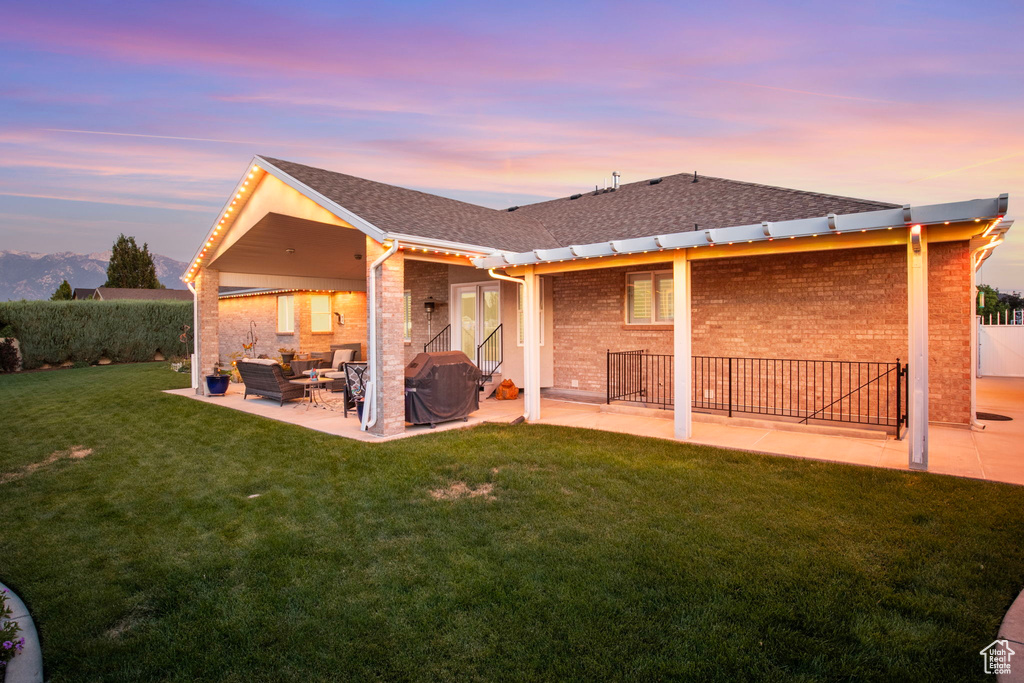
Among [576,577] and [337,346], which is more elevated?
[337,346]

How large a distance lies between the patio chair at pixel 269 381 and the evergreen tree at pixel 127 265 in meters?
48.3

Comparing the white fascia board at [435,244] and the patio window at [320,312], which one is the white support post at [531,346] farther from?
the patio window at [320,312]

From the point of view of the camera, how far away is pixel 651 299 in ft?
36.3

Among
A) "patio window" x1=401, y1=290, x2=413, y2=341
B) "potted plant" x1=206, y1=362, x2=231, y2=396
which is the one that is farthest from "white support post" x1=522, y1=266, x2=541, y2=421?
"potted plant" x1=206, y1=362, x2=231, y2=396

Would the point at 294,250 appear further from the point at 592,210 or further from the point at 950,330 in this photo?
the point at 950,330

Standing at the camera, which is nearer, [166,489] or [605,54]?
[166,489]

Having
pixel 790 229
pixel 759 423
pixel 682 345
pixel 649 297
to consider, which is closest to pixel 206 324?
pixel 649 297

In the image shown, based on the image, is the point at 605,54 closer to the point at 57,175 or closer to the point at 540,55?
the point at 540,55

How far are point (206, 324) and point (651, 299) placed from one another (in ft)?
37.3

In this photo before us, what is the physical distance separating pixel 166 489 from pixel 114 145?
1764 centimetres

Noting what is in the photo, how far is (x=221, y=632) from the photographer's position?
122 inches

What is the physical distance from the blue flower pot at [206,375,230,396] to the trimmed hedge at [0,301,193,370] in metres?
14.1

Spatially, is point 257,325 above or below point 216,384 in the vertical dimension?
above

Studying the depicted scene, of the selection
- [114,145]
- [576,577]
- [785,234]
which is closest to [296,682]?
[576,577]
